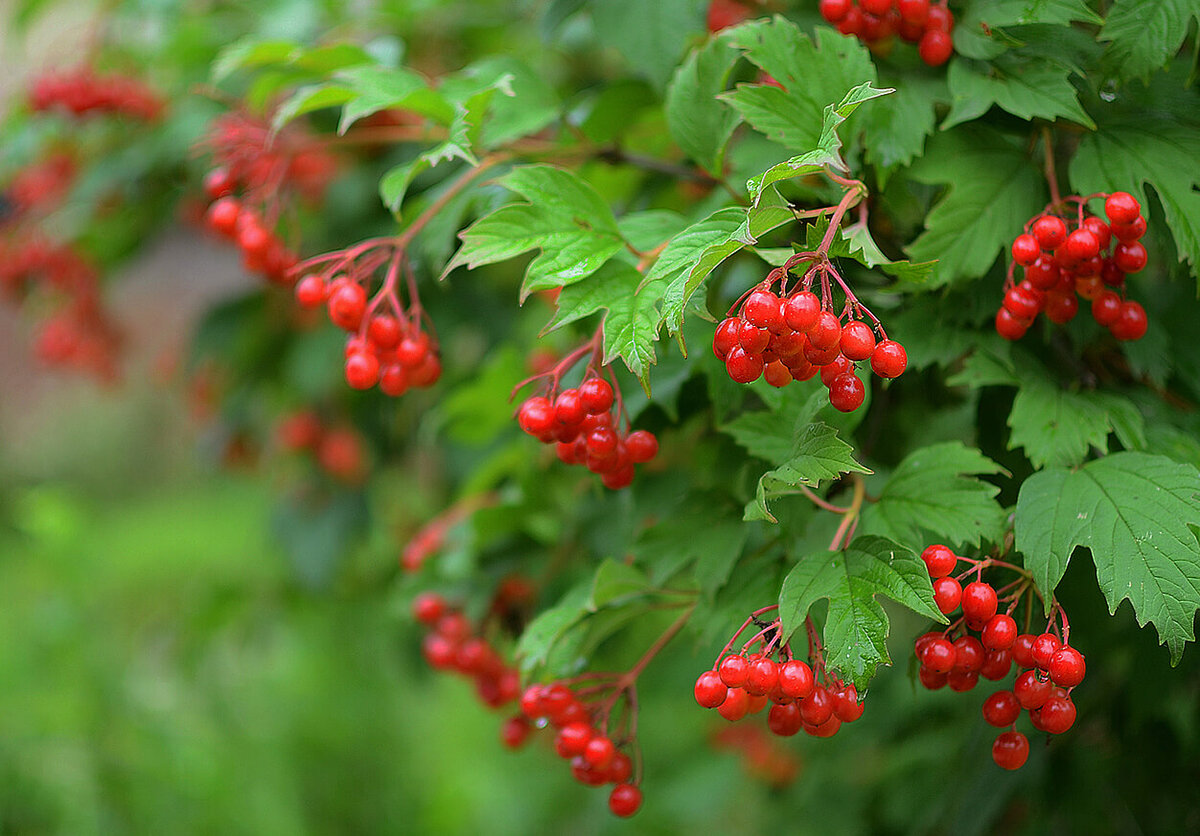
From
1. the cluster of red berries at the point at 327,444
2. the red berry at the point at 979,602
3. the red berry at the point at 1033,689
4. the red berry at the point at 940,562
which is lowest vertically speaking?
the cluster of red berries at the point at 327,444

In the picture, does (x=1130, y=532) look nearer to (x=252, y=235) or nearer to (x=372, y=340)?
(x=372, y=340)

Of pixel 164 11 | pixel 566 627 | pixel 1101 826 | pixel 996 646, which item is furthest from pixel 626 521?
pixel 164 11

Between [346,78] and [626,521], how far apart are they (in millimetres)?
527

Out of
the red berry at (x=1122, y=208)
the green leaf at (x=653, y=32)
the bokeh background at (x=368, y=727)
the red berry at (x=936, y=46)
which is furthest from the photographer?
the bokeh background at (x=368, y=727)

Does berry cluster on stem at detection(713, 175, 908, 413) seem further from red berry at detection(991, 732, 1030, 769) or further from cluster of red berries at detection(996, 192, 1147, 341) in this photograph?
red berry at detection(991, 732, 1030, 769)

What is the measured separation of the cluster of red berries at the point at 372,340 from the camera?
0.85 meters

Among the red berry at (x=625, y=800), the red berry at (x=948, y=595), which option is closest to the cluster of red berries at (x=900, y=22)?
the red berry at (x=948, y=595)

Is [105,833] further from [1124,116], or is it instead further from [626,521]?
[1124,116]

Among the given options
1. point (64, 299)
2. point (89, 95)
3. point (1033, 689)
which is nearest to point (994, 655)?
point (1033, 689)

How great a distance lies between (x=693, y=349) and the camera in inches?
31.6

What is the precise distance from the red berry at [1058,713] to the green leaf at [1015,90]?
43 cm

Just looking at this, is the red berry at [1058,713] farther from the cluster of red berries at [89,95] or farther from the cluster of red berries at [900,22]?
the cluster of red berries at [89,95]

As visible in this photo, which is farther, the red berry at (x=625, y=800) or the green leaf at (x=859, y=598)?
the red berry at (x=625, y=800)

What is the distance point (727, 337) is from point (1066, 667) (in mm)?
315
